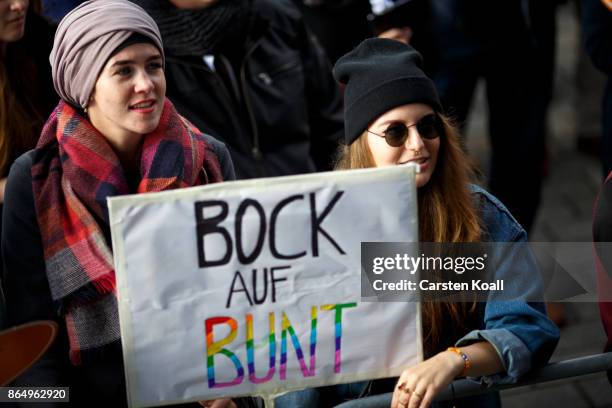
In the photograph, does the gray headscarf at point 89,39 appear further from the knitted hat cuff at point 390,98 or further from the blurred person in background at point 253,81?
the blurred person in background at point 253,81

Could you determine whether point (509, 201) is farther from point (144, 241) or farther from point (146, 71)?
point (144, 241)

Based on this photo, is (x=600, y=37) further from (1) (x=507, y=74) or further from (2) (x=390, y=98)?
(2) (x=390, y=98)

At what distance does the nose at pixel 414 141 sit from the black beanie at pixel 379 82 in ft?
0.26

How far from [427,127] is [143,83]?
0.74m

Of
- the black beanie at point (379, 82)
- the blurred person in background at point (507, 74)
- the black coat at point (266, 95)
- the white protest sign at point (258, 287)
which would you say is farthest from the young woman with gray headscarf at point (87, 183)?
the blurred person in background at point (507, 74)

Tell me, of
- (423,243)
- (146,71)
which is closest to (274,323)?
(423,243)

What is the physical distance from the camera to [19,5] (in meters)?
3.11

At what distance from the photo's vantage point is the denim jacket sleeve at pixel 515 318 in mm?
2309

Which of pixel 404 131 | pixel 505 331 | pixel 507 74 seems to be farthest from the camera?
pixel 507 74

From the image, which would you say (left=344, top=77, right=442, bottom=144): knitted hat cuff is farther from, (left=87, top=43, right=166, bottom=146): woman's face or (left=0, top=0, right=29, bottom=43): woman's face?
(left=0, top=0, right=29, bottom=43): woman's face

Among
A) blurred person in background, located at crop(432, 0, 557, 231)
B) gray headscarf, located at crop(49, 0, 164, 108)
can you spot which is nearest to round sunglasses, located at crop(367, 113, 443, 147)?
gray headscarf, located at crop(49, 0, 164, 108)

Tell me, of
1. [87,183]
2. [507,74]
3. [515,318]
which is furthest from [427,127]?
[507,74]

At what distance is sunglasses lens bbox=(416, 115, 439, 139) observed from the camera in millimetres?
2600

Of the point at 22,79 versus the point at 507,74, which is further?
the point at 507,74
